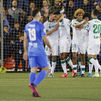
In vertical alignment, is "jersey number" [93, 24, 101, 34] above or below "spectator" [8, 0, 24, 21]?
below

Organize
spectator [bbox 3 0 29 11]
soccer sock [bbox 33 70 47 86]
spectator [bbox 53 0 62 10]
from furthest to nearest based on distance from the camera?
1. spectator [bbox 3 0 29 11]
2. spectator [bbox 53 0 62 10]
3. soccer sock [bbox 33 70 47 86]

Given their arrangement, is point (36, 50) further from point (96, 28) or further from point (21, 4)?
point (21, 4)

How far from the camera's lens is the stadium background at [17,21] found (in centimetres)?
1872

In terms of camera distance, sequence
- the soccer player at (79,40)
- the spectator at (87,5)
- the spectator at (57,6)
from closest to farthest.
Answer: the soccer player at (79,40) < the spectator at (57,6) < the spectator at (87,5)

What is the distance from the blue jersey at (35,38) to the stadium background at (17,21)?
974 cm

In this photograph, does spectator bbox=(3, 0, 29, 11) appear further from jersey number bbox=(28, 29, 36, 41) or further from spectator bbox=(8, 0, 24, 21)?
jersey number bbox=(28, 29, 36, 41)

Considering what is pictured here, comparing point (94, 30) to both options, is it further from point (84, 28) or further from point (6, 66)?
point (6, 66)

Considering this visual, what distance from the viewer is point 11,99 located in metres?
7.92

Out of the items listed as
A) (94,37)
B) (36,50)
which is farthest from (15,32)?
(36,50)

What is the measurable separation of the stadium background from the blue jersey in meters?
9.74

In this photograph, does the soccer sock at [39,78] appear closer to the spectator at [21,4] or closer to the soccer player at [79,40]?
the soccer player at [79,40]

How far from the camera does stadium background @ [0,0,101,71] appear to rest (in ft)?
61.4

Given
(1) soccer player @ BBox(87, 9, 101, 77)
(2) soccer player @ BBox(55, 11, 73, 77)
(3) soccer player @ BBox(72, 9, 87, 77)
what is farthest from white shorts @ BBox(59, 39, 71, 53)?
(1) soccer player @ BBox(87, 9, 101, 77)

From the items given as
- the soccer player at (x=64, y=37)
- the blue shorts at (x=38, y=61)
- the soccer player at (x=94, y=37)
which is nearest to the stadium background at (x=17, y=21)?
the soccer player at (x=64, y=37)
